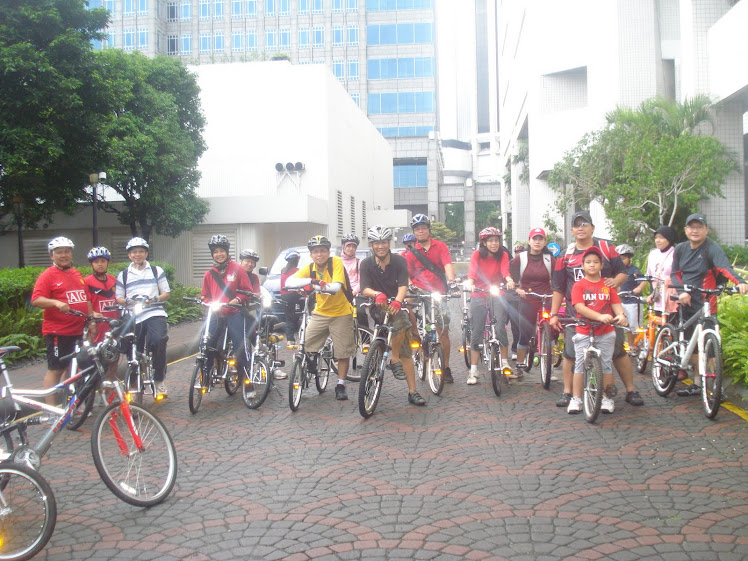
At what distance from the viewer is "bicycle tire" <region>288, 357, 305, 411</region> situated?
767 centimetres

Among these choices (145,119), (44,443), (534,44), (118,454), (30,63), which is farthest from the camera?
(534,44)

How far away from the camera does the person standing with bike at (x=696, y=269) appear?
768 cm

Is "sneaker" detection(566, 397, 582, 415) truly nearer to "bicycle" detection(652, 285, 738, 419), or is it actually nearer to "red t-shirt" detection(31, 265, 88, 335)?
"bicycle" detection(652, 285, 738, 419)

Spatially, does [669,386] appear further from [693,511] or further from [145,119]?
[145,119]

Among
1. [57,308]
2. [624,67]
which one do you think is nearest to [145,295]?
[57,308]

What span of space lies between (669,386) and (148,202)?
2197 centimetres

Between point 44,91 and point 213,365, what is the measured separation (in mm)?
11321

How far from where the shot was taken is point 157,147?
25.3m

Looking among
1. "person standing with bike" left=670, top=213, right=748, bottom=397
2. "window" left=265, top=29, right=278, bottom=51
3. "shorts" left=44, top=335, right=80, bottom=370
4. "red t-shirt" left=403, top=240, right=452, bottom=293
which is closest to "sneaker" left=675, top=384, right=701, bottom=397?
"person standing with bike" left=670, top=213, right=748, bottom=397

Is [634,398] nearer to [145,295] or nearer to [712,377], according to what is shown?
[712,377]

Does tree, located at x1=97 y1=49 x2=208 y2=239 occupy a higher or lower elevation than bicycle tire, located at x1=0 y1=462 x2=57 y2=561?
higher

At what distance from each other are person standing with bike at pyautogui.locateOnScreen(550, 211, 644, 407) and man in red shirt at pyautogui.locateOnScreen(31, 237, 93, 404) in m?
4.93

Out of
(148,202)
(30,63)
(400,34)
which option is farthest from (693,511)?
(400,34)

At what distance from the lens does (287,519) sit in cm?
455
